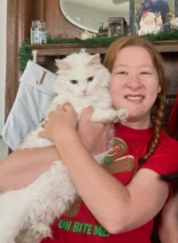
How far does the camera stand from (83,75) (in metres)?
1.33

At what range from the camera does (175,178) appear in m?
1.08

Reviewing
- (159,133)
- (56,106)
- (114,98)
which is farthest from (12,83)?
(159,133)

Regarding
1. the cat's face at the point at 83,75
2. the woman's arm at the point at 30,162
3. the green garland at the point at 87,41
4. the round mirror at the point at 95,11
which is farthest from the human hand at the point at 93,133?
the round mirror at the point at 95,11

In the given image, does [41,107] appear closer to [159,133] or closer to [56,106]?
[56,106]

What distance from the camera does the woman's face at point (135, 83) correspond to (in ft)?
4.14

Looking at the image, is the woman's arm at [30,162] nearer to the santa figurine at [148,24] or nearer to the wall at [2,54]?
the santa figurine at [148,24]

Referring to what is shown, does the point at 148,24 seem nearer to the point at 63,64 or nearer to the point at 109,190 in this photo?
the point at 63,64

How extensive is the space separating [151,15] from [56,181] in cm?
102

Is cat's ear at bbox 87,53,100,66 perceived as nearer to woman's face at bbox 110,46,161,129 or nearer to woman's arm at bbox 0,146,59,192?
woman's face at bbox 110,46,161,129

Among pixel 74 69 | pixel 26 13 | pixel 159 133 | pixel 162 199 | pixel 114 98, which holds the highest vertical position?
pixel 26 13

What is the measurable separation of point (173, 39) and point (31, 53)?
0.76m

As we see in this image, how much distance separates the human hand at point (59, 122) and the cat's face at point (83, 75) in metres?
0.08

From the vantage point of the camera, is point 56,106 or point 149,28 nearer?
point 56,106

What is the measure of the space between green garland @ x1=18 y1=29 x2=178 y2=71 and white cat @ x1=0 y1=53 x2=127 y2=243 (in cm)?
37
